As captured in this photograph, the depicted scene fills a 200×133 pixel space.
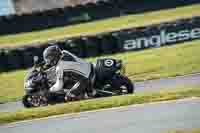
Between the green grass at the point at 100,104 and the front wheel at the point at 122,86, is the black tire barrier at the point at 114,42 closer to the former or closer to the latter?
the front wheel at the point at 122,86

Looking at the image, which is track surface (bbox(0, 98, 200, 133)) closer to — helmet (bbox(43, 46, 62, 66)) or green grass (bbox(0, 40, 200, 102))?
helmet (bbox(43, 46, 62, 66))

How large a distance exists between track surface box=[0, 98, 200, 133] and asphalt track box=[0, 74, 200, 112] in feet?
10.2

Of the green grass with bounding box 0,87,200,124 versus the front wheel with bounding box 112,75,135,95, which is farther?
the front wheel with bounding box 112,75,135,95

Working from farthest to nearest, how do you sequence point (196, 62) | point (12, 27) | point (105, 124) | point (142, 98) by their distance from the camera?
point (12, 27), point (196, 62), point (142, 98), point (105, 124)

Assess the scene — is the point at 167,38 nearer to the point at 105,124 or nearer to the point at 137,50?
the point at 137,50

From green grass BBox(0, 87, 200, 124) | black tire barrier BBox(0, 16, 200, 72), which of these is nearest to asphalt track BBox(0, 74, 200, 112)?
green grass BBox(0, 87, 200, 124)

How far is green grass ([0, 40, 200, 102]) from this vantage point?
55.8 feet

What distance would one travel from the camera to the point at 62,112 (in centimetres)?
1228

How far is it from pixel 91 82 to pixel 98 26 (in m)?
16.3

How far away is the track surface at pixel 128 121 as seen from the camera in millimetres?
9977

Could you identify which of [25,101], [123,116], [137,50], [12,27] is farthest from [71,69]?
[12,27]

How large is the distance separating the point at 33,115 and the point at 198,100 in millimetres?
3505

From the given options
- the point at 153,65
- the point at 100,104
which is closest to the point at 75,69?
the point at 100,104

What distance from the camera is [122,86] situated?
543 inches
